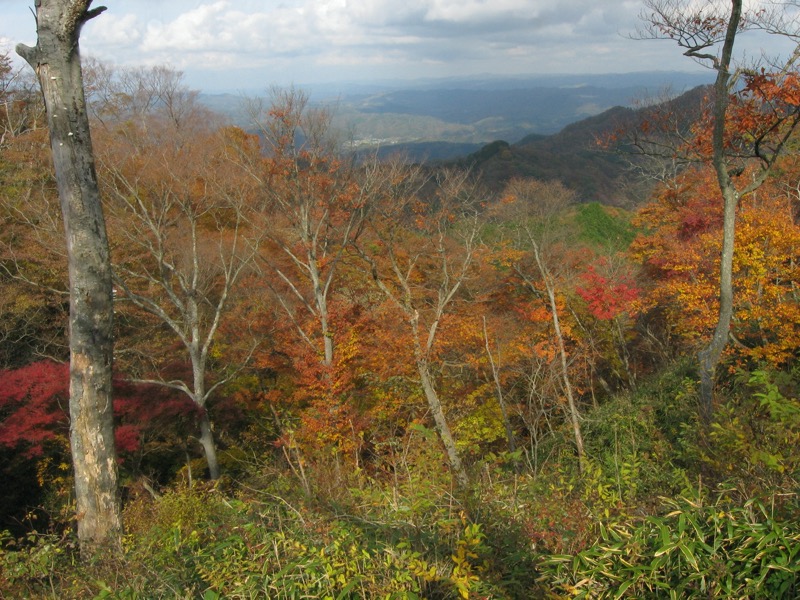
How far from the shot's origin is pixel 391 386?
44.4 feet

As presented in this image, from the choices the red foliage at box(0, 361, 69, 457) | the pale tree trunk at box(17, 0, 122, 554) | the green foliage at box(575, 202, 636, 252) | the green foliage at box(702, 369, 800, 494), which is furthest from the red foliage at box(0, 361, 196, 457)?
the green foliage at box(575, 202, 636, 252)

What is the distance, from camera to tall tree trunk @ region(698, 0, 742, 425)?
260 inches

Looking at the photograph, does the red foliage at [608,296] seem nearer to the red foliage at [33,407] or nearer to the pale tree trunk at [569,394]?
the pale tree trunk at [569,394]

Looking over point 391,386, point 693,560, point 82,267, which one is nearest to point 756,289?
point 391,386

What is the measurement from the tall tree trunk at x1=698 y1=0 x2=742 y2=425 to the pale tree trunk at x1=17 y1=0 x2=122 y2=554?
6517 mm

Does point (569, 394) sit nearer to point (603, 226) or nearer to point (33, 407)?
point (33, 407)

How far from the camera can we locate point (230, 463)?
14062 mm

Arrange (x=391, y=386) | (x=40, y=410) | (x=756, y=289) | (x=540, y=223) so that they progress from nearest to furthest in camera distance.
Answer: (x=40, y=410), (x=756, y=289), (x=391, y=386), (x=540, y=223)

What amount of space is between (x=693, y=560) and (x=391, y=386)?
1170cm

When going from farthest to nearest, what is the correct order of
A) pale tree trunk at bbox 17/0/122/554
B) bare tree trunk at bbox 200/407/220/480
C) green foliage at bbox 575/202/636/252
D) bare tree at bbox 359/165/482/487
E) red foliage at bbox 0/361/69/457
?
green foliage at bbox 575/202/636/252
bare tree trunk at bbox 200/407/220/480
bare tree at bbox 359/165/482/487
red foliage at bbox 0/361/69/457
pale tree trunk at bbox 17/0/122/554

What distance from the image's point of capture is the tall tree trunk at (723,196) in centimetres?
660

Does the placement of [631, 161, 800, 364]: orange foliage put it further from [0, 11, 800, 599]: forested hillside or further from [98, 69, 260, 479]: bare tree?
[98, 69, 260, 479]: bare tree

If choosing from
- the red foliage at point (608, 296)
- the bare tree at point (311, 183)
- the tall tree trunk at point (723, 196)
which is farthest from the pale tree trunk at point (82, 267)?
the red foliage at point (608, 296)

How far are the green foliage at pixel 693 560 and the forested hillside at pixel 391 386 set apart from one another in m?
0.01
